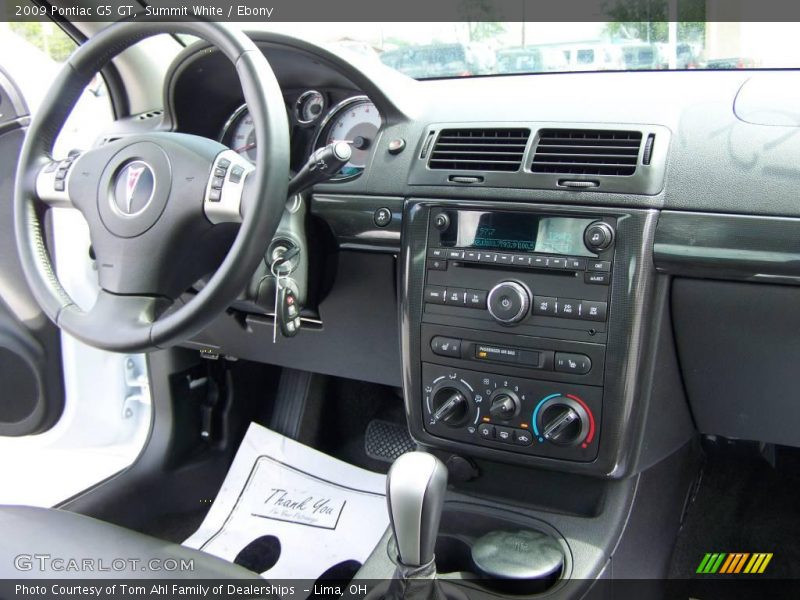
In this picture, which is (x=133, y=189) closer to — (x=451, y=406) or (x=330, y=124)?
(x=330, y=124)

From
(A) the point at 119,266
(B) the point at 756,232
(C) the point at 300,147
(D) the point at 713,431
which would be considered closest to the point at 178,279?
(A) the point at 119,266

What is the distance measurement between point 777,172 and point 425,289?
560 mm

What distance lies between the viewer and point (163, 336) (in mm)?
1040

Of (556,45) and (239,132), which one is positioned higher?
(556,45)

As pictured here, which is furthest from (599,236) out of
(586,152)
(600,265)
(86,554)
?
(86,554)

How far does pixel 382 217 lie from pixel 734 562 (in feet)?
3.50

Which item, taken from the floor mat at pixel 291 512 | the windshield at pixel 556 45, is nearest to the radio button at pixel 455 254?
the windshield at pixel 556 45

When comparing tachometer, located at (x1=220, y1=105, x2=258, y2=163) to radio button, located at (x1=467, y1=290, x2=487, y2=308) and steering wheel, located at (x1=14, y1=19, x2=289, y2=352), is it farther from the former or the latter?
radio button, located at (x1=467, y1=290, x2=487, y2=308)

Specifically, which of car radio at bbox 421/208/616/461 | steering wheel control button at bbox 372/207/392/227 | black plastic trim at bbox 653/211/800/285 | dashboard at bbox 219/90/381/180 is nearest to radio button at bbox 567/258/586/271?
car radio at bbox 421/208/616/461

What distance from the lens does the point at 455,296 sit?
1.25 metres

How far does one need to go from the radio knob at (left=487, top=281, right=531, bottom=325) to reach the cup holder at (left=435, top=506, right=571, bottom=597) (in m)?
0.34

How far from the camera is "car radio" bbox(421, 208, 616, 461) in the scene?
45.2 inches

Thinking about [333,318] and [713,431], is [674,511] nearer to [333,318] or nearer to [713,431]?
[713,431]

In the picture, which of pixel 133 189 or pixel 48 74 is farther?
pixel 48 74
